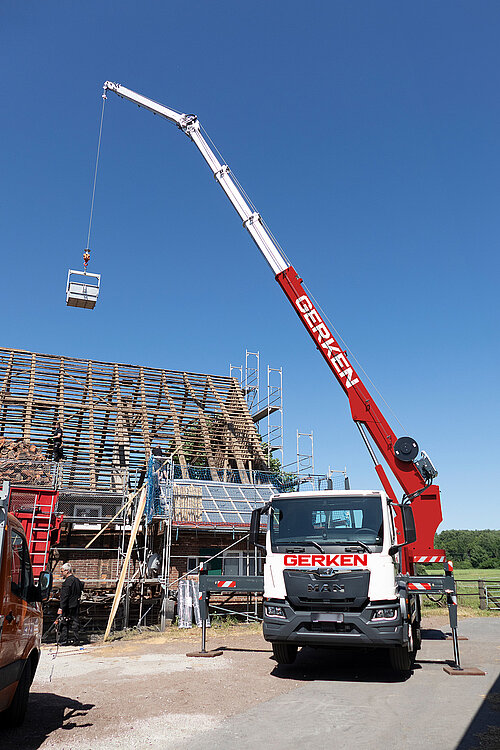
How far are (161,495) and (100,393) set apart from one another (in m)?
6.77

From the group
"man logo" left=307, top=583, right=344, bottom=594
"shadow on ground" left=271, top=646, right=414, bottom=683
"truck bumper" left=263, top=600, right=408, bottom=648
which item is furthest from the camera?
"shadow on ground" left=271, top=646, right=414, bottom=683

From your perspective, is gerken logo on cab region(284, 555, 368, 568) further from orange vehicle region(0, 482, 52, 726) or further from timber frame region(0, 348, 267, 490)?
timber frame region(0, 348, 267, 490)

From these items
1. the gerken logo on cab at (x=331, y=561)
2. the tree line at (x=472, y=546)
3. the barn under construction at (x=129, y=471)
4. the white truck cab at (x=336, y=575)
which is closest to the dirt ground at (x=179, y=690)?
the white truck cab at (x=336, y=575)

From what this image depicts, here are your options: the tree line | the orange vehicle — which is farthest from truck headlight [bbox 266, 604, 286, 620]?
the tree line

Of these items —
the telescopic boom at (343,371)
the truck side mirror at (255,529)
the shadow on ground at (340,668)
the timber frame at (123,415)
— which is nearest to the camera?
the shadow on ground at (340,668)

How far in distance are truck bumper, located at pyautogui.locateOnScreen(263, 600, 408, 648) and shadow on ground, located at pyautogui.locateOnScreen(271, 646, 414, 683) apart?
0.80 metres

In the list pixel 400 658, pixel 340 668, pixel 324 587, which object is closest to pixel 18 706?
pixel 324 587

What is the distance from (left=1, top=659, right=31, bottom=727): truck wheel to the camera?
6134mm

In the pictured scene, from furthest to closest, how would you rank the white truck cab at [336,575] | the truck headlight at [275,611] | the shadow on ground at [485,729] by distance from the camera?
the truck headlight at [275,611] < the white truck cab at [336,575] < the shadow on ground at [485,729]

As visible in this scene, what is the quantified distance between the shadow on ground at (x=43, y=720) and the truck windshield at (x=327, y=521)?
3.69 meters

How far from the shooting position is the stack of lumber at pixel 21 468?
16.5 meters

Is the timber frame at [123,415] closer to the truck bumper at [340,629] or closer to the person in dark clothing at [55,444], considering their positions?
the person in dark clothing at [55,444]

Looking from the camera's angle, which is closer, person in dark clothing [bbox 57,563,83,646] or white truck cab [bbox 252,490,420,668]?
white truck cab [bbox 252,490,420,668]

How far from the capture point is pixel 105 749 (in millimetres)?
5707
